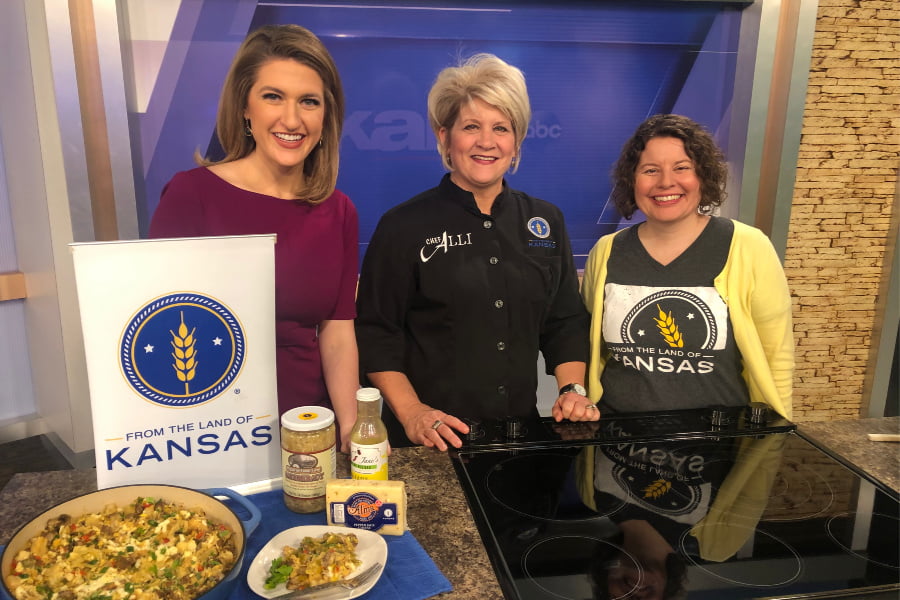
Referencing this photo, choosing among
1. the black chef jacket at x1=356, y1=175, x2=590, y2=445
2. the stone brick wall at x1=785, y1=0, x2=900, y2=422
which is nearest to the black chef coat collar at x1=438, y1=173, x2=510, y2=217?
the black chef jacket at x1=356, y1=175, x2=590, y2=445

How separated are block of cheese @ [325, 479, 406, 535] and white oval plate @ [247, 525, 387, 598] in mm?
31

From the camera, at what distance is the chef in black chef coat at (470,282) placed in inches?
61.9

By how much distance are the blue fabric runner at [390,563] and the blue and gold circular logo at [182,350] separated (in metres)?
0.20

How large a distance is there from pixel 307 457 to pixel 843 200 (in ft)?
8.51

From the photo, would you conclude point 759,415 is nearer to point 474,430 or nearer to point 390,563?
point 474,430

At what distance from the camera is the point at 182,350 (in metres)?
0.91

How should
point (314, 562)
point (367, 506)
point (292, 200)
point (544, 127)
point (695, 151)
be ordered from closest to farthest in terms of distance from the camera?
point (314, 562) < point (367, 506) < point (292, 200) < point (695, 151) < point (544, 127)

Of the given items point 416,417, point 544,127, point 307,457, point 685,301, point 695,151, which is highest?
point 544,127

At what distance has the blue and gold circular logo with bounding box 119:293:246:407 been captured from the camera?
2.91 ft

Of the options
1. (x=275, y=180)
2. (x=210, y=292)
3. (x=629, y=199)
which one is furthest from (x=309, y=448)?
Answer: (x=629, y=199)

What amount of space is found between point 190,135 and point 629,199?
1.55 metres

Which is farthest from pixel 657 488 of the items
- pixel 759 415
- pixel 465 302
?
pixel 465 302

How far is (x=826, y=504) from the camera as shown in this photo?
0.98 m

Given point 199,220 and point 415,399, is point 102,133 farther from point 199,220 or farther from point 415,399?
point 415,399
